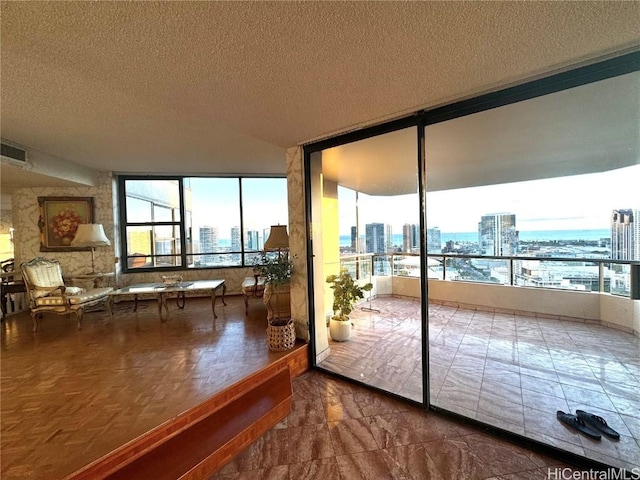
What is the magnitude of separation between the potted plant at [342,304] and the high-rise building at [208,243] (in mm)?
3126

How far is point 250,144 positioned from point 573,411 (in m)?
4.34

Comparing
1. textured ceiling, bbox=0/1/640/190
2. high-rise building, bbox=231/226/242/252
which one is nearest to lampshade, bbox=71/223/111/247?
high-rise building, bbox=231/226/242/252

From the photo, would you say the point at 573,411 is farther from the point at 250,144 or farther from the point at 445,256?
the point at 250,144

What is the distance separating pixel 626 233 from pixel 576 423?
8.17ft

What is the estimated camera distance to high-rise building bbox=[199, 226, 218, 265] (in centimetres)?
558

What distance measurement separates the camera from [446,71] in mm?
1638

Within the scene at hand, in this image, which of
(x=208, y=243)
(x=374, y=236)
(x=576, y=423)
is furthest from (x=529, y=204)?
(x=208, y=243)

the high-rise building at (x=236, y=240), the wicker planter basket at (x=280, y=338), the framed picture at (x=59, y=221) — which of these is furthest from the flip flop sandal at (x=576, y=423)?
the framed picture at (x=59, y=221)

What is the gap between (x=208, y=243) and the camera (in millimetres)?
5613

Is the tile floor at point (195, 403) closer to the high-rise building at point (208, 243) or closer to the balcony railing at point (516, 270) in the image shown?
the balcony railing at point (516, 270)

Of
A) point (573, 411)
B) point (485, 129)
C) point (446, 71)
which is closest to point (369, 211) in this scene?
point (485, 129)

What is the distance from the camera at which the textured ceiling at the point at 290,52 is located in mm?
1197

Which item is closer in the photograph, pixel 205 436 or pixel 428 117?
pixel 205 436

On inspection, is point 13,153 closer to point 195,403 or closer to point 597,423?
point 195,403
